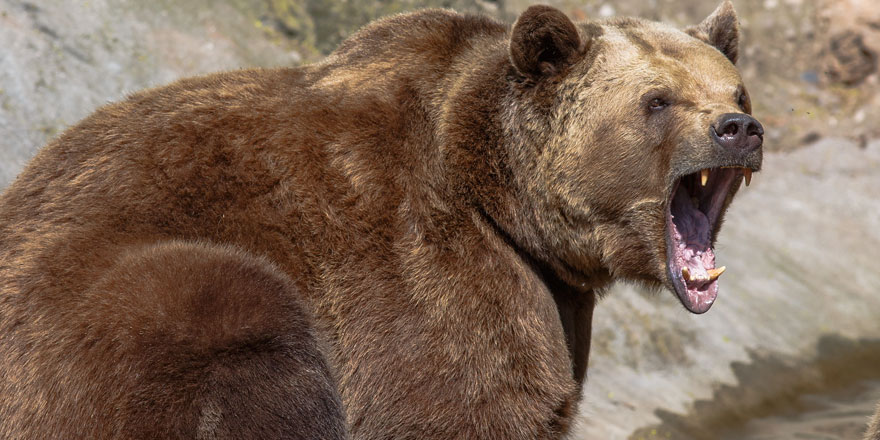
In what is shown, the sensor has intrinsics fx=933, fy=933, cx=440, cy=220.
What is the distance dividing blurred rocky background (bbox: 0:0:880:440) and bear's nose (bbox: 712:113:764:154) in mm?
2489

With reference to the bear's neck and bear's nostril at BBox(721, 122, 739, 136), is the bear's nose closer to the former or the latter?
bear's nostril at BBox(721, 122, 739, 136)

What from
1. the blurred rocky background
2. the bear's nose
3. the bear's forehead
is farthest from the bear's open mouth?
the blurred rocky background

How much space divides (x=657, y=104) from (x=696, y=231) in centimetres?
66

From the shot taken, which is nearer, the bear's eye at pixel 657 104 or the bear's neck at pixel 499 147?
the bear's eye at pixel 657 104

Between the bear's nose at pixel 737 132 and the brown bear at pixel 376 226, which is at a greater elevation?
the bear's nose at pixel 737 132

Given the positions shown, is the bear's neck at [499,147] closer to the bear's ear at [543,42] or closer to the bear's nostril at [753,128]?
the bear's ear at [543,42]

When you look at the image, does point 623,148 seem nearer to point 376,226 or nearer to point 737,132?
point 737,132

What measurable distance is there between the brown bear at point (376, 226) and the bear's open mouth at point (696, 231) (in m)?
0.01

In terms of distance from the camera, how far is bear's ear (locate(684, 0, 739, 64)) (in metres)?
4.70

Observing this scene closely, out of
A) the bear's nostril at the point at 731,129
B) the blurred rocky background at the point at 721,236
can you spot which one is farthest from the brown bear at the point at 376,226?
the blurred rocky background at the point at 721,236

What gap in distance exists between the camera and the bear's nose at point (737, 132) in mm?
3893

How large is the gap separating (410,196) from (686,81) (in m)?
1.34

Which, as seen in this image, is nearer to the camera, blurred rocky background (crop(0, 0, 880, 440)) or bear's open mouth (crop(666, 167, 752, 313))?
bear's open mouth (crop(666, 167, 752, 313))

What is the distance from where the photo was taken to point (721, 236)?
877 centimetres
